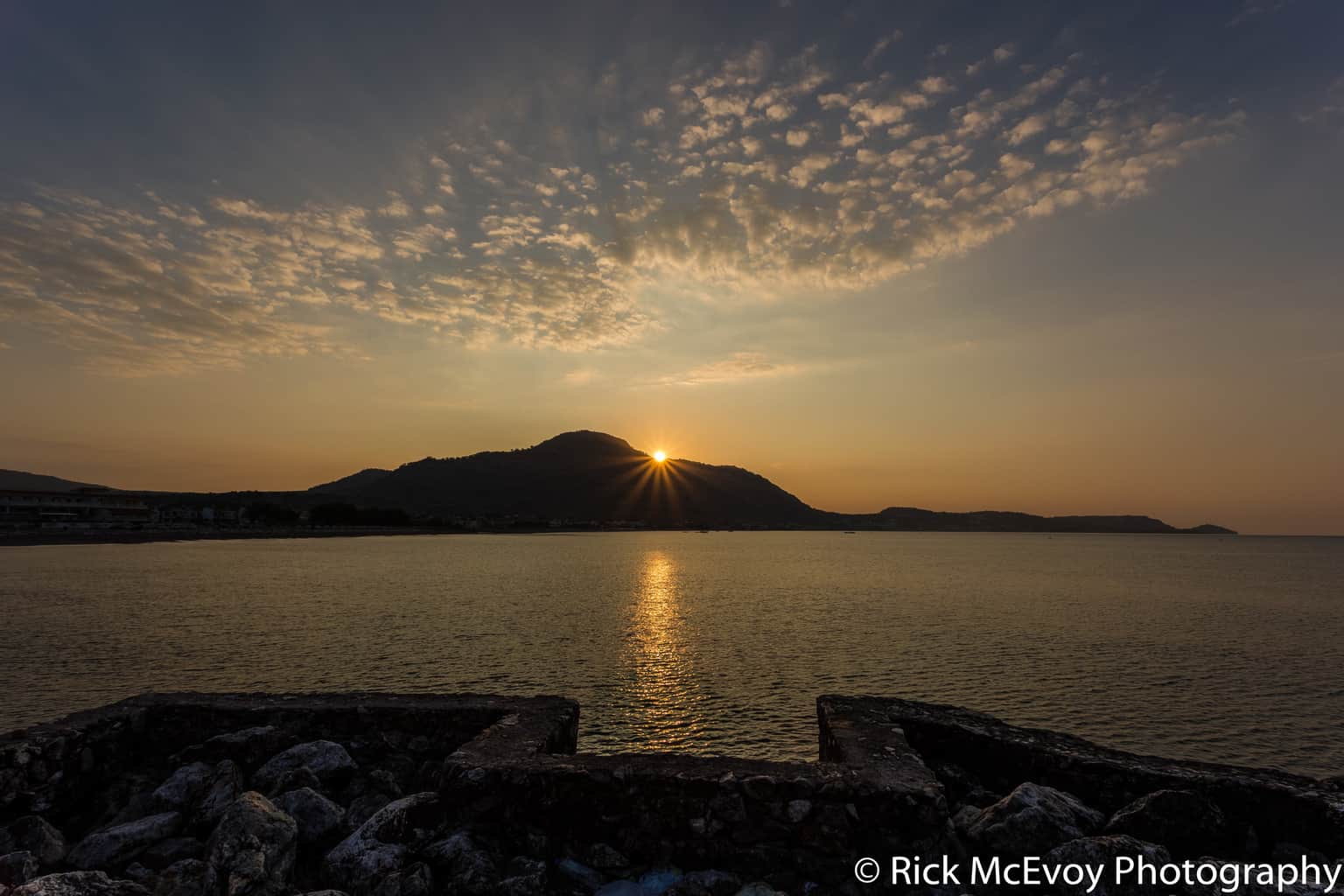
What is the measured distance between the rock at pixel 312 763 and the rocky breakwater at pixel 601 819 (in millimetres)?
36

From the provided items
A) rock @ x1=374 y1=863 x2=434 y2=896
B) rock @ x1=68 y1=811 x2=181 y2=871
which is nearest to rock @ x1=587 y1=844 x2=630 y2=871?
rock @ x1=374 y1=863 x2=434 y2=896

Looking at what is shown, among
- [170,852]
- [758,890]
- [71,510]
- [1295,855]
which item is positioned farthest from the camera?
[71,510]

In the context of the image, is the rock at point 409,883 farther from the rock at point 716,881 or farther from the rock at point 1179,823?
the rock at point 1179,823

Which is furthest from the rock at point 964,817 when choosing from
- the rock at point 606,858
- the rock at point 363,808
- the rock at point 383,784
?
the rock at point 383,784

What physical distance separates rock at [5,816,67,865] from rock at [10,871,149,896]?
2405 mm

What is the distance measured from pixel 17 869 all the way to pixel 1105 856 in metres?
11.9

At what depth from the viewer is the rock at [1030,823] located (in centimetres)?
805

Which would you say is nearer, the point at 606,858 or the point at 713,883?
the point at 713,883

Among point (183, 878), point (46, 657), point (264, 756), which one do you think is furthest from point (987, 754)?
point (46, 657)

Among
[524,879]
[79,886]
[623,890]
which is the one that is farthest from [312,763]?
[623,890]

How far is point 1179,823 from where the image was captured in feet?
27.5

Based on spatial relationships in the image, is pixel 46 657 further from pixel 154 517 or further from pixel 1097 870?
pixel 154 517

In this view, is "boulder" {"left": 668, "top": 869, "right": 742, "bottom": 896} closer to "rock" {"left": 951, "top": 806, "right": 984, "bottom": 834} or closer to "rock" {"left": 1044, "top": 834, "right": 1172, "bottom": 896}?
"rock" {"left": 951, "top": 806, "right": 984, "bottom": 834}

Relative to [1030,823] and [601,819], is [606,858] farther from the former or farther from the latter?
[1030,823]
